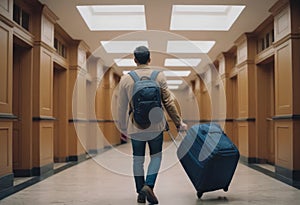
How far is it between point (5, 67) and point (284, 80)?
13.4ft

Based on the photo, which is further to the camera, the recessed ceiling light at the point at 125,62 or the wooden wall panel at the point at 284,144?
the recessed ceiling light at the point at 125,62

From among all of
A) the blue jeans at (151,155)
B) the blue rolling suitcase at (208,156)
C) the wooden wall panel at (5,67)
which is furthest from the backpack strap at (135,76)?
the wooden wall panel at (5,67)

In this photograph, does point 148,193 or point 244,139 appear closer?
point 148,193

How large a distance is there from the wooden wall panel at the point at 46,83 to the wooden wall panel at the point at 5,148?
1.60 metres

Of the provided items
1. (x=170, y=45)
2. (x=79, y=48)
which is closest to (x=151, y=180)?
(x=79, y=48)

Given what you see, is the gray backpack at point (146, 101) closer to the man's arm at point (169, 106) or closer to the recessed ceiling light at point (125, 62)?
the man's arm at point (169, 106)

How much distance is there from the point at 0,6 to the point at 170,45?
5.93 meters

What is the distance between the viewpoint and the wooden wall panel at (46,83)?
20.4 feet

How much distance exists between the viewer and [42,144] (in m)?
6.20

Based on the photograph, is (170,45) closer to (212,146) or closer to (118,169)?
(118,169)

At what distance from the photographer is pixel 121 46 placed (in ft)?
34.3

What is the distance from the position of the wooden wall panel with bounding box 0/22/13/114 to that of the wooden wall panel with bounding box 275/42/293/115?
13.0 ft

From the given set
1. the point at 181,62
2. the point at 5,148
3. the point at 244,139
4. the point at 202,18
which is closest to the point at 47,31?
the point at 5,148

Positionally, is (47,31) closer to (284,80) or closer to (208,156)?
(284,80)
